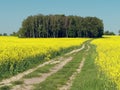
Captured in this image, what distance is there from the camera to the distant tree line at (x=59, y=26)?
401 feet

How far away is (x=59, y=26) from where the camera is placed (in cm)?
12506

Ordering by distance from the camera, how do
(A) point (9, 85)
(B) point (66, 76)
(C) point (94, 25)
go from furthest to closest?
(C) point (94, 25) → (B) point (66, 76) → (A) point (9, 85)

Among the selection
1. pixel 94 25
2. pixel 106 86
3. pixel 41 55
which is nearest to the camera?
pixel 106 86

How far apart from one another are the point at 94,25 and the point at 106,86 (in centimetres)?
11548

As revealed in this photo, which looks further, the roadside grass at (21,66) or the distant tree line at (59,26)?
the distant tree line at (59,26)

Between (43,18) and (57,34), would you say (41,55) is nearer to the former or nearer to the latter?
(57,34)

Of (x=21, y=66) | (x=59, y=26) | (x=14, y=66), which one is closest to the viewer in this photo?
(x=14, y=66)

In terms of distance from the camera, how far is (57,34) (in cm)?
12138

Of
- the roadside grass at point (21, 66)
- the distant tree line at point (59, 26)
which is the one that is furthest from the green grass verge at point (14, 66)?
the distant tree line at point (59, 26)

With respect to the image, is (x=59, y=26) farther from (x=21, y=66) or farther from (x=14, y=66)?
(x=14, y=66)

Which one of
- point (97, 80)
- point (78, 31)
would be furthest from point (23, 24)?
point (97, 80)

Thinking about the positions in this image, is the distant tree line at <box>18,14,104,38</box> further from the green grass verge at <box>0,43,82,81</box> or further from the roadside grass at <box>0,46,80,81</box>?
the green grass verge at <box>0,43,82,81</box>

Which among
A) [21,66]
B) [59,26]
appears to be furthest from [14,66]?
[59,26]

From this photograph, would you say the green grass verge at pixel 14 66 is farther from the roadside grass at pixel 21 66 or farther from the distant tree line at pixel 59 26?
the distant tree line at pixel 59 26
